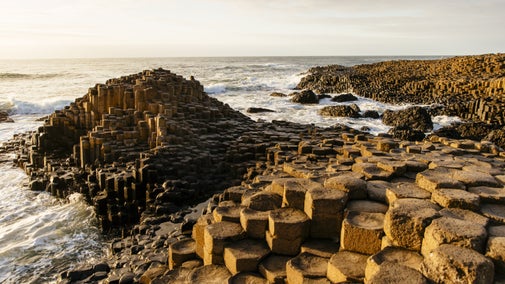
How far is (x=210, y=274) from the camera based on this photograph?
144 inches

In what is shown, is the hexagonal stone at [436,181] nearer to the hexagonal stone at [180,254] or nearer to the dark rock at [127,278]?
the hexagonal stone at [180,254]

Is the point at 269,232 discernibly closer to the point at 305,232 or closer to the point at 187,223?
the point at 305,232

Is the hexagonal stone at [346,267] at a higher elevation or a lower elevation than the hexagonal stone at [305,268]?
higher

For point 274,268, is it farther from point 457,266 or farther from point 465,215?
point 465,215

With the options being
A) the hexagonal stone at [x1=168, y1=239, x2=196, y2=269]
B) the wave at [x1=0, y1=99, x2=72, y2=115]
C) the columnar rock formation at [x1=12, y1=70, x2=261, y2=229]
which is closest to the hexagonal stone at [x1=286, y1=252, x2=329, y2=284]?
the hexagonal stone at [x1=168, y1=239, x2=196, y2=269]

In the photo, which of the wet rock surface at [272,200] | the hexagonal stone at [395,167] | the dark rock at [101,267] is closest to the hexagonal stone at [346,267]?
the wet rock surface at [272,200]

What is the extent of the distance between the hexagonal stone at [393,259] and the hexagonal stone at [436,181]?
3.63 feet

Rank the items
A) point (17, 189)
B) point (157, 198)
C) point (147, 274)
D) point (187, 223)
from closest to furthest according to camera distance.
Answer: point (147, 274), point (187, 223), point (157, 198), point (17, 189)

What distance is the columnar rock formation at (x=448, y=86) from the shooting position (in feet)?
53.9

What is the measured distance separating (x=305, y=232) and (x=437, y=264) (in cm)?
131

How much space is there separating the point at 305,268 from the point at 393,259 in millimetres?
756

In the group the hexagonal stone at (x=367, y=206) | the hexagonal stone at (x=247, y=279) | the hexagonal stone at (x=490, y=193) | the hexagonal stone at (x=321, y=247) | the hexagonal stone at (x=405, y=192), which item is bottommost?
the hexagonal stone at (x=247, y=279)

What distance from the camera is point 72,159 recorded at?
9766mm

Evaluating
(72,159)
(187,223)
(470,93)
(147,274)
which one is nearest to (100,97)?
(72,159)
